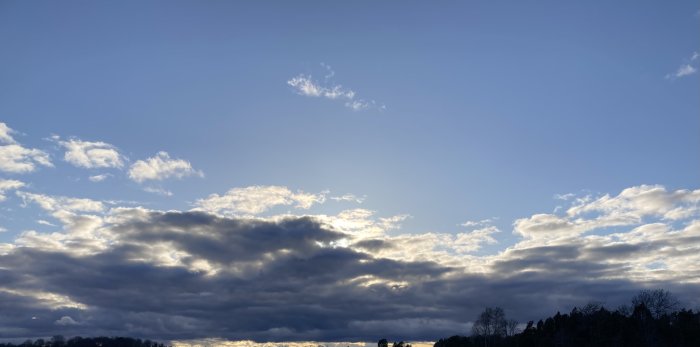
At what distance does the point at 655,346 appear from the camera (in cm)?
19988

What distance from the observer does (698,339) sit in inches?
7869

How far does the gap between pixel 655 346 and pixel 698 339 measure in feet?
43.2
